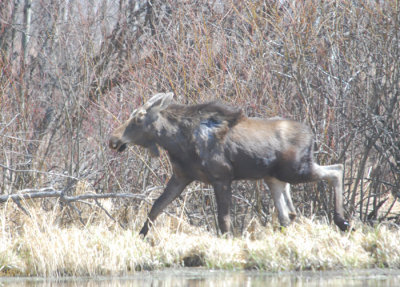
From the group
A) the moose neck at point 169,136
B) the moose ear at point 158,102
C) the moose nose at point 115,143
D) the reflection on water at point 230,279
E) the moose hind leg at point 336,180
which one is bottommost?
the reflection on water at point 230,279

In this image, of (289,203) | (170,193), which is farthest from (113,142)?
(289,203)

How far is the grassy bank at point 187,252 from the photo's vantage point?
8.39 meters

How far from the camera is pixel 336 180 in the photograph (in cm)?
976

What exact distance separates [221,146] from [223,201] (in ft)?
2.43

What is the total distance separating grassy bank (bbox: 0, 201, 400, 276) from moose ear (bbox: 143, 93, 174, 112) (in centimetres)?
175

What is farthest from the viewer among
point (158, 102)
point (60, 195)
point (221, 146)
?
point (60, 195)

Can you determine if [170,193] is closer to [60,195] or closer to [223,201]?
[223,201]

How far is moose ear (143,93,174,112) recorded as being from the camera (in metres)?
9.62

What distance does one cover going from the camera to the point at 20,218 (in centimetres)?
1048

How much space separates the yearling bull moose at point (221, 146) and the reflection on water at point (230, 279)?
4.06ft

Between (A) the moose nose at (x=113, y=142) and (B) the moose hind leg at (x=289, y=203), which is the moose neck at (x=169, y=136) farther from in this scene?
(B) the moose hind leg at (x=289, y=203)

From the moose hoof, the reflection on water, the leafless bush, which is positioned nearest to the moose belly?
the moose hoof

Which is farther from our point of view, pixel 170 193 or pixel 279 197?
pixel 279 197

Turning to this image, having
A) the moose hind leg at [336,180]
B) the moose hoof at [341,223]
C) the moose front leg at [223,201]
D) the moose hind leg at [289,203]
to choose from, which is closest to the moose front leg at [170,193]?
the moose front leg at [223,201]
